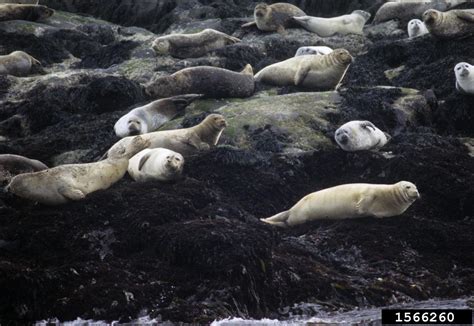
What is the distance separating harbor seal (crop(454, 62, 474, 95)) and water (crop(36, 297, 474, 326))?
514cm

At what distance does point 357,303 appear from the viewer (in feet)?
28.1

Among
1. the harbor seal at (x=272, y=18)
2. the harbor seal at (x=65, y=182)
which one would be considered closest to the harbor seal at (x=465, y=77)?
the harbor seal at (x=65, y=182)

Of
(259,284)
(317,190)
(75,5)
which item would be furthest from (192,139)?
(75,5)

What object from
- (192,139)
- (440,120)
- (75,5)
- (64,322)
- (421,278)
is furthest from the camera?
(75,5)

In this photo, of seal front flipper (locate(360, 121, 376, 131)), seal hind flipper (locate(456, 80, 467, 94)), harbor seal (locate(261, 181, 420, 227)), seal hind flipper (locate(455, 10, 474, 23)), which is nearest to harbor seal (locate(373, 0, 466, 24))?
seal hind flipper (locate(455, 10, 474, 23))

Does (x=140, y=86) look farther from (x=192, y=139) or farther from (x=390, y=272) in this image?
(x=390, y=272)

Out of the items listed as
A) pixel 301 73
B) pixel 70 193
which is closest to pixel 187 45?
pixel 301 73

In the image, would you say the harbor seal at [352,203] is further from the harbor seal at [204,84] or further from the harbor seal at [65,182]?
the harbor seal at [204,84]

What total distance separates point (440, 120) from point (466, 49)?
2.41 metres

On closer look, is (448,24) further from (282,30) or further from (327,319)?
(327,319)

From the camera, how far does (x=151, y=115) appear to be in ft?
43.0

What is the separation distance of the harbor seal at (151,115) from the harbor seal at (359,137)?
8.20ft

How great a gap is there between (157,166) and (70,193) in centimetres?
113

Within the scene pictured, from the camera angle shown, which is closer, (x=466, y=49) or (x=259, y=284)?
(x=259, y=284)
